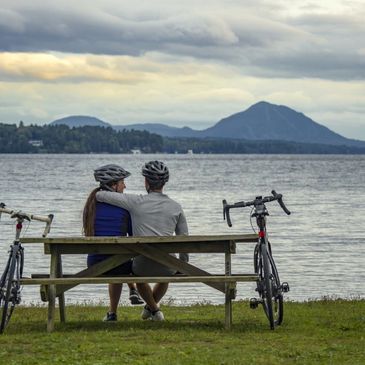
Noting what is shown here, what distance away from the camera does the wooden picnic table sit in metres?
11.7

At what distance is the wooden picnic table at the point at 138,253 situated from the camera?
38.4 feet

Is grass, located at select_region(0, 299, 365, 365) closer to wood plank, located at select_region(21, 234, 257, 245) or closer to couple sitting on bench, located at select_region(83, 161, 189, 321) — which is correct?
couple sitting on bench, located at select_region(83, 161, 189, 321)

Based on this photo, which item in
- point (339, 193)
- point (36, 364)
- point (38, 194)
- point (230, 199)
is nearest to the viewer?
point (36, 364)

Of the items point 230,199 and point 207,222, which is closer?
point 207,222

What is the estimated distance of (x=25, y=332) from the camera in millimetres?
12039

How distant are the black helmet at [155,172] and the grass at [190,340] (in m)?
1.65

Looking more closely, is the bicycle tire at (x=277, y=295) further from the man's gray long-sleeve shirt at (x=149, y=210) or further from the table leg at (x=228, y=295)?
the man's gray long-sleeve shirt at (x=149, y=210)

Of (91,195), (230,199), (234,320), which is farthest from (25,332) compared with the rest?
(230,199)

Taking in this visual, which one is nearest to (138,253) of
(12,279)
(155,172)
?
(155,172)

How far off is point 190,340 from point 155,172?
208 centimetres

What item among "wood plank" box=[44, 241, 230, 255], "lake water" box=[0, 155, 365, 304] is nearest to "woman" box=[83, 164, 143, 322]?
"wood plank" box=[44, 241, 230, 255]

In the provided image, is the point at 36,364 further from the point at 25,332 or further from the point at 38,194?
the point at 38,194

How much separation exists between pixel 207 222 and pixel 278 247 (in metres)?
12.9

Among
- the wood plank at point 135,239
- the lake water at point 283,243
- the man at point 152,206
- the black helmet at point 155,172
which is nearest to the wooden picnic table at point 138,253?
the wood plank at point 135,239
